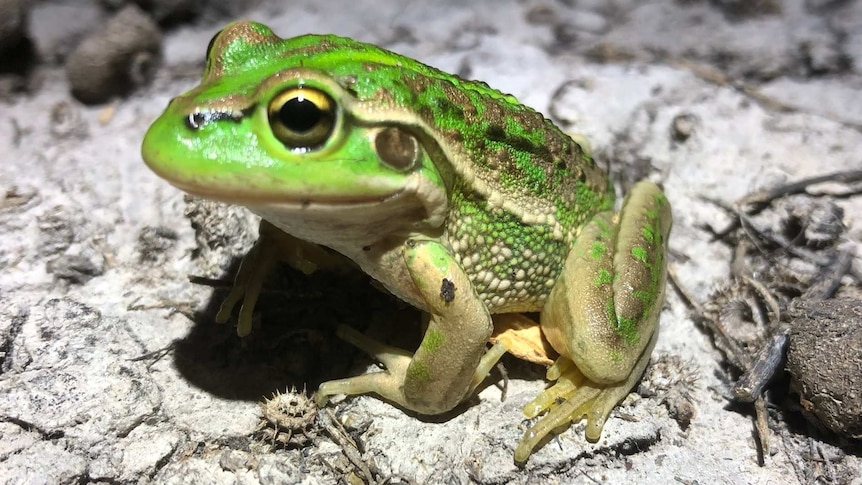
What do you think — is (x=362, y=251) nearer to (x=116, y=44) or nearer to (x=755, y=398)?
(x=755, y=398)

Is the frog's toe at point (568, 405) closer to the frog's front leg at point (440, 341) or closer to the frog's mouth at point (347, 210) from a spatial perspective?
the frog's front leg at point (440, 341)

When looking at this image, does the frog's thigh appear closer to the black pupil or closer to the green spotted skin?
the green spotted skin

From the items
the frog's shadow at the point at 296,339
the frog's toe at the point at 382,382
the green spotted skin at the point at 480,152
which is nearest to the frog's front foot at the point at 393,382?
the frog's toe at the point at 382,382

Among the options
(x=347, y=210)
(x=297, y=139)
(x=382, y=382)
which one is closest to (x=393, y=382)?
(x=382, y=382)

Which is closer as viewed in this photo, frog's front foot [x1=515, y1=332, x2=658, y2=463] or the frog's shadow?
frog's front foot [x1=515, y1=332, x2=658, y2=463]

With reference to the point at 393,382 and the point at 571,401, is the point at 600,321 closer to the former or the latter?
the point at 571,401

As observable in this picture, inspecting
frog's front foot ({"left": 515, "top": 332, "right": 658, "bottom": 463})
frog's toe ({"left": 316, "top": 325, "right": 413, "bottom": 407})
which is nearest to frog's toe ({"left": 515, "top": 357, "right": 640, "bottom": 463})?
frog's front foot ({"left": 515, "top": 332, "right": 658, "bottom": 463})

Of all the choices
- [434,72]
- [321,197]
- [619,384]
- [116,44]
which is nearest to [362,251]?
[321,197]
